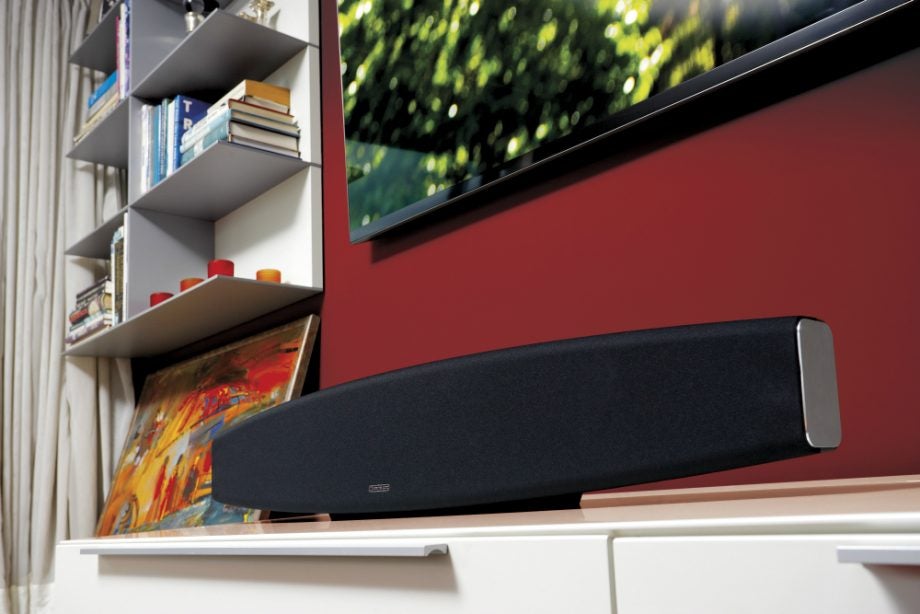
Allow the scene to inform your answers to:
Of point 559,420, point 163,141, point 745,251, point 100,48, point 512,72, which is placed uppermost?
point 100,48

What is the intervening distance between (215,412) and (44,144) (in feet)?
3.70

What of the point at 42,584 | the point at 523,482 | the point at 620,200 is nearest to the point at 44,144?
the point at 42,584

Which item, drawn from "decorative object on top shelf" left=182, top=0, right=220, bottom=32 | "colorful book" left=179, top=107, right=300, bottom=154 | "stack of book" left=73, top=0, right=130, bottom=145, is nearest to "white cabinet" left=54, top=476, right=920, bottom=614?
"colorful book" left=179, top=107, right=300, bottom=154

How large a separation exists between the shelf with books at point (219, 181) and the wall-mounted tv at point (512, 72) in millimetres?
243

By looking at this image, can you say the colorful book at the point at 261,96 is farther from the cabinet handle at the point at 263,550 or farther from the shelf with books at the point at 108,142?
the cabinet handle at the point at 263,550

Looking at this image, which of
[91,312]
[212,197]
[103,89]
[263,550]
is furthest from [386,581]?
[103,89]

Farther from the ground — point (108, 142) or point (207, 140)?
point (108, 142)

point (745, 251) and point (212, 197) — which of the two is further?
point (212, 197)

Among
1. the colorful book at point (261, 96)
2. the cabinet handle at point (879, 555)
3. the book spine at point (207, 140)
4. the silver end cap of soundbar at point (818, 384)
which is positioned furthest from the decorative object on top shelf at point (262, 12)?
the cabinet handle at point (879, 555)

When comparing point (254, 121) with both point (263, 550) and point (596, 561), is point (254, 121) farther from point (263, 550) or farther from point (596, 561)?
point (596, 561)

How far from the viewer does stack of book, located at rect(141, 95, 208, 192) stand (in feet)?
5.99

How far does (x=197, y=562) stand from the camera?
81cm

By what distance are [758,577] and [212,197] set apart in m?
1.65

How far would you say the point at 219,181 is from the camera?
1.76 metres
